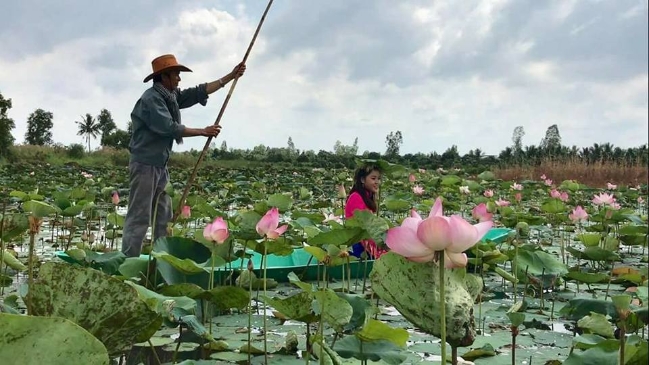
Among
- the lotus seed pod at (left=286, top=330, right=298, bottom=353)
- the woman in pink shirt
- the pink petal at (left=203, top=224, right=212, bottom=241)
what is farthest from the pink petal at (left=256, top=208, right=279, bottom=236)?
the woman in pink shirt

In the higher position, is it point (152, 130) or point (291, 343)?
point (152, 130)

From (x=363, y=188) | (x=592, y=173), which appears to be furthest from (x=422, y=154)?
(x=363, y=188)

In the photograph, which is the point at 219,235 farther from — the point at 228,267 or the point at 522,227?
the point at 522,227

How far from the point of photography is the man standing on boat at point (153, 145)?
138 inches

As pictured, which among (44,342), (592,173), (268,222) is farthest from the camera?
(592,173)

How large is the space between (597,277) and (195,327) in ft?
5.45

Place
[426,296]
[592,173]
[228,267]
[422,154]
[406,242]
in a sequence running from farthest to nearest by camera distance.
Result: 1. [422,154]
2. [592,173]
3. [228,267]
4. [426,296]
5. [406,242]

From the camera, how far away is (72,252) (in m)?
2.30

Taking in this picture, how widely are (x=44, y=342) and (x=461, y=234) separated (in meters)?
0.58

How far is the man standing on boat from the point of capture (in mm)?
3496

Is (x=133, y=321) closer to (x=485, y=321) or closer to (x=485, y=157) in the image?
(x=485, y=321)

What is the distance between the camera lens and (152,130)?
3.53m

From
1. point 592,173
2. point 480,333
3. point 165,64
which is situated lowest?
point 480,333

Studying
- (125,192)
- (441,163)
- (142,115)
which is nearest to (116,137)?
(441,163)
